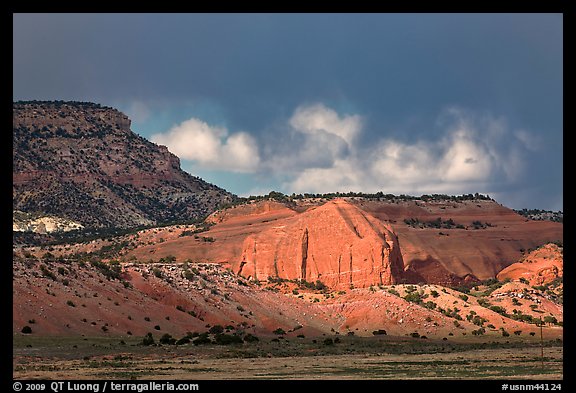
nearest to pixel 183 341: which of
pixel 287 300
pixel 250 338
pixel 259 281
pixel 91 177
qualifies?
pixel 250 338

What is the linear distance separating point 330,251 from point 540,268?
2973 centimetres

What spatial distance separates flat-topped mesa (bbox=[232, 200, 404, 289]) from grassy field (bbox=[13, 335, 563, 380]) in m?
30.7

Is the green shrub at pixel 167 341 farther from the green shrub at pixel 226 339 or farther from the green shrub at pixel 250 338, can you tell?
the green shrub at pixel 250 338

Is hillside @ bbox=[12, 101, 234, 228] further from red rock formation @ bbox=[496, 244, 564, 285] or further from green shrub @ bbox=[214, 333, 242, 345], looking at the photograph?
green shrub @ bbox=[214, 333, 242, 345]

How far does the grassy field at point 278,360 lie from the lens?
120 feet

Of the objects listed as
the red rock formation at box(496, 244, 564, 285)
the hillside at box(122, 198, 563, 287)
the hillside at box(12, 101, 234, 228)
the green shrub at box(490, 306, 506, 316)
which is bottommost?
the green shrub at box(490, 306, 506, 316)

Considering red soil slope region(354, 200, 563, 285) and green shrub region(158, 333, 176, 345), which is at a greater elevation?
red soil slope region(354, 200, 563, 285)

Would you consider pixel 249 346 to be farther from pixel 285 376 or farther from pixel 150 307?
pixel 285 376

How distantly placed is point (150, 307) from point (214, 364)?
87.6 feet

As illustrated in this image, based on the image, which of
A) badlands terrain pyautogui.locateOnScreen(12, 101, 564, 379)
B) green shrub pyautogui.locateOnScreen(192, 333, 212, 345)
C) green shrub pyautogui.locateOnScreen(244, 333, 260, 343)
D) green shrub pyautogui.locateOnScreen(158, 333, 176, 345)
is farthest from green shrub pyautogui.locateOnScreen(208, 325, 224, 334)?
green shrub pyautogui.locateOnScreen(158, 333, 176, 345)

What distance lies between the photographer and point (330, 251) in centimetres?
9775

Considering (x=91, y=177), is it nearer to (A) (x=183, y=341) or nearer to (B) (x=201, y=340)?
(B) (x=201, y=340)

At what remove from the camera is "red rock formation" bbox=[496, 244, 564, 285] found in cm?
10725

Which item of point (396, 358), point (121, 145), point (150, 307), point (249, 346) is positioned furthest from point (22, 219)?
point (396, 358)
